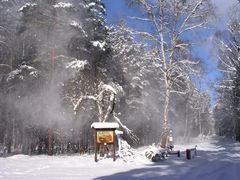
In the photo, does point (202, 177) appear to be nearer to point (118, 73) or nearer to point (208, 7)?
point (208, 7)

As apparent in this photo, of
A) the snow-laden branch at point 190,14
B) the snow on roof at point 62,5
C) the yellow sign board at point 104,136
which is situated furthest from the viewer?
the snow on roof at point 62,5

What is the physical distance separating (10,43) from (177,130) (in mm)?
44339

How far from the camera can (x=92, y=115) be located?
91.3ft

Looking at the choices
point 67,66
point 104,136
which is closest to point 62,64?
point 67,66

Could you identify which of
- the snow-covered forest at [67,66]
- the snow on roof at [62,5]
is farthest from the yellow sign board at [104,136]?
the snow on roof at [62,5]

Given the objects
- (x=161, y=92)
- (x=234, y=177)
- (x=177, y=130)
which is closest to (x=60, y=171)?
(x=234, y=177)

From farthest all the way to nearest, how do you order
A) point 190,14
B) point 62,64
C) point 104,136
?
point 62,64, point 190,14, point 104,136

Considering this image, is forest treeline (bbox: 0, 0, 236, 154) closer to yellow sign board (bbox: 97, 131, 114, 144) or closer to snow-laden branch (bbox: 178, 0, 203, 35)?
snow-laden branch (bbox: 178, 0, 203, 35)

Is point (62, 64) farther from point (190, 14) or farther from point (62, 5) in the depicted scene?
point (190, 14)

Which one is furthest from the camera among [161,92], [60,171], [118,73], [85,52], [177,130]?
[177,130]

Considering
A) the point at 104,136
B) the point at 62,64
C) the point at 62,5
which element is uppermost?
the point at 62,5

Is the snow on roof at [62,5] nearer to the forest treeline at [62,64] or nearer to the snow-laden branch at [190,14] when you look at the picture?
the forest treeline at [62,64]

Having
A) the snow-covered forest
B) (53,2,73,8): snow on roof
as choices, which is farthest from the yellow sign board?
(53,2,73,8): snow on roof

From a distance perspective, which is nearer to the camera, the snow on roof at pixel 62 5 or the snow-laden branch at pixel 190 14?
the snow-laden branch at pixel 190 14
